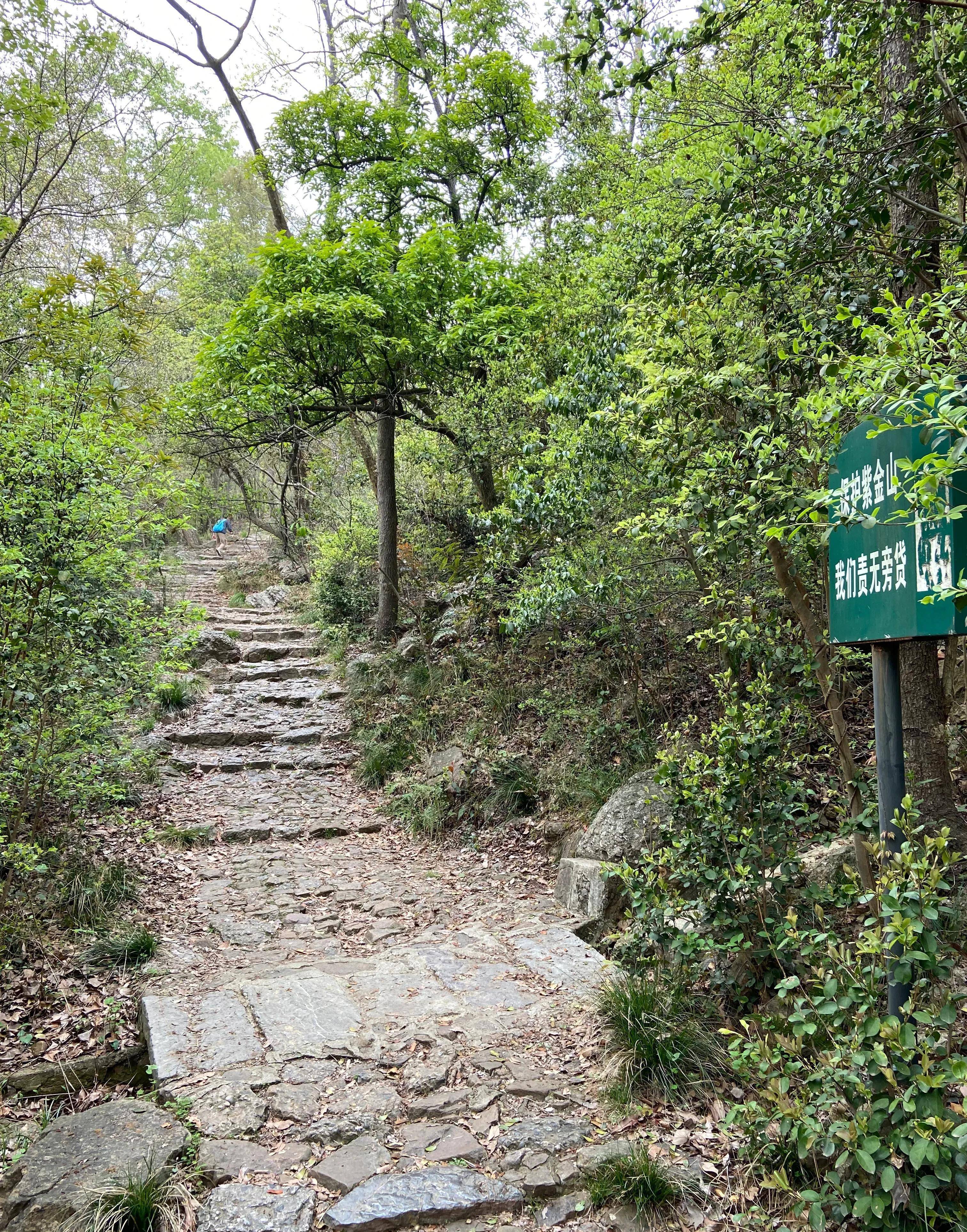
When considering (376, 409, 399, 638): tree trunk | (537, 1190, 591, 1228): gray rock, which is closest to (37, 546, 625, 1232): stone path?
(537, 1190, 591, 1228): gray rock

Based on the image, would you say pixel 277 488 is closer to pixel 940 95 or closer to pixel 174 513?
pixel 174 513

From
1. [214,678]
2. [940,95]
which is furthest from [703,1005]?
[214,678]

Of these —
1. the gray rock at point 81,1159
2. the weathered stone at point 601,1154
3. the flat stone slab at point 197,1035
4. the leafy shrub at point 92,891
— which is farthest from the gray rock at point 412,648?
the weathered stone at point 601,1154

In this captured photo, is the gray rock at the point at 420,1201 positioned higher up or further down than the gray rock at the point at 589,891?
further down

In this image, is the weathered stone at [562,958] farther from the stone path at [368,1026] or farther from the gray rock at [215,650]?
the gray rock at [215,650]

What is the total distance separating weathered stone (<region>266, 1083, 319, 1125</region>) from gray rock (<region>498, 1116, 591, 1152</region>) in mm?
846

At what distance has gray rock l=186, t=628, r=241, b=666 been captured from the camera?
38.8 ft

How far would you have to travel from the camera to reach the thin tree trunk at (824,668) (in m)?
3.13

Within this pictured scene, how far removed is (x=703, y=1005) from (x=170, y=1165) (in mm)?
2299

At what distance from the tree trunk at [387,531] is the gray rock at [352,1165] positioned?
315 inches

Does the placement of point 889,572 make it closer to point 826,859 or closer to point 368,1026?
point 826,859

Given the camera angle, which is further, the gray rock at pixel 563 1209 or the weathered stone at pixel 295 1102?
the weathered stone at pixel 295 1102

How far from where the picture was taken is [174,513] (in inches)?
798

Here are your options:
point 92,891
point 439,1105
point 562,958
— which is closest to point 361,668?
point 92,891
